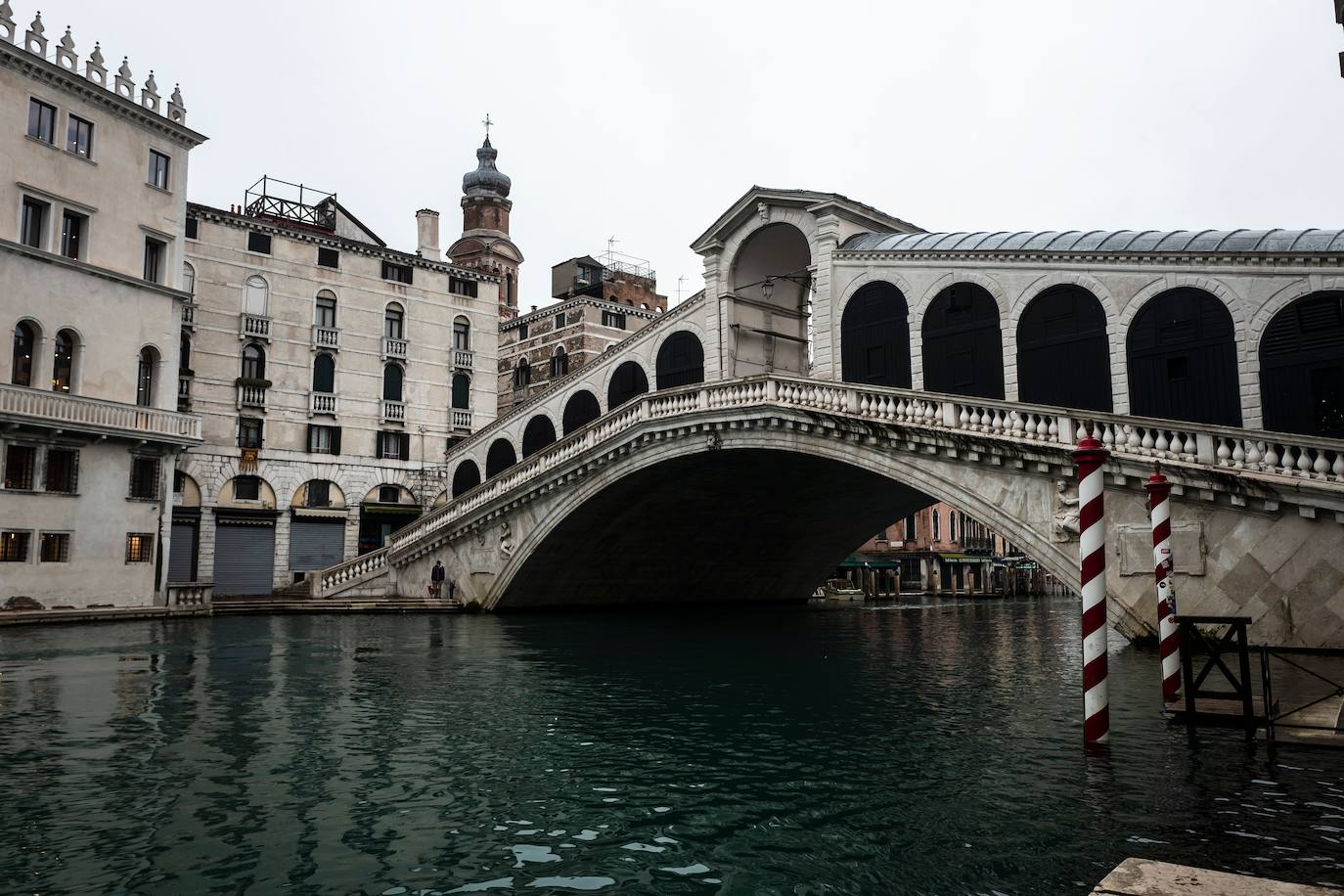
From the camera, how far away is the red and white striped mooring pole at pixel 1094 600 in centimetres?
875

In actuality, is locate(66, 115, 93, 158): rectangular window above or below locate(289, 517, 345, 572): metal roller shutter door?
above

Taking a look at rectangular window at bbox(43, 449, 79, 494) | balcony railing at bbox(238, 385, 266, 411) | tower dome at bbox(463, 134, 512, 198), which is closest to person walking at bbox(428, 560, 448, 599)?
rectangular window at bbox(43, 449, 79, 494)

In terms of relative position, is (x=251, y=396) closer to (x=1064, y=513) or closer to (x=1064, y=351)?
(x=1064, y=351)

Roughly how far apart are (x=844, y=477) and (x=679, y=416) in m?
5.87

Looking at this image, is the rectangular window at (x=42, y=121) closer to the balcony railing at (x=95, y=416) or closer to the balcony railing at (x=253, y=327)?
the balcony railing at (x=95, y=416)

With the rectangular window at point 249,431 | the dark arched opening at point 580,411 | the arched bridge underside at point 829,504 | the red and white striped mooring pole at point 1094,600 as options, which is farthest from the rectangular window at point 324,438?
the red and white striped mooring pole at point 1094,600

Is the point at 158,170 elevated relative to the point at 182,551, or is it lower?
elevated

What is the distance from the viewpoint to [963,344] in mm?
22422

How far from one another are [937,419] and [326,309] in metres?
26.9

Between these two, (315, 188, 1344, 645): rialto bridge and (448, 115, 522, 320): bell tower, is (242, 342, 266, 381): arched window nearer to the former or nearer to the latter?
(315, 188, 1344, 645): rialto bridge

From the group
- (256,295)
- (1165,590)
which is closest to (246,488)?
(256,295)

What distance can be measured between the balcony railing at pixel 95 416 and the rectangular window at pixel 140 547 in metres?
2.78

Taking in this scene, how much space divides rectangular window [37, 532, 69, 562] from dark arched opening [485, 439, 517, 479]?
15030mm

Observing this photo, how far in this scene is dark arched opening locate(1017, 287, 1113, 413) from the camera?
20.1 meters
